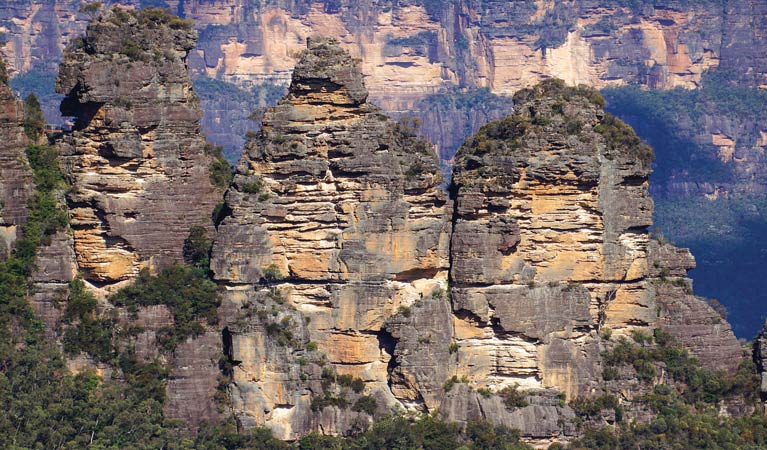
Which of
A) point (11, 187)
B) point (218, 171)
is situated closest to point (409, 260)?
point (218, 171)

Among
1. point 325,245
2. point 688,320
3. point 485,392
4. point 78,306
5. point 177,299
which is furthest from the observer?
point 688,320

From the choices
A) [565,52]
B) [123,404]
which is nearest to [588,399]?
[123,404]

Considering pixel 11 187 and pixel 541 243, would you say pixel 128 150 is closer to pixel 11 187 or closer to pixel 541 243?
pixel 11 187

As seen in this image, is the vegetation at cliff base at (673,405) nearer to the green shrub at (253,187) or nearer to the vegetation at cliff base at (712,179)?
the green shrub at (253,187)

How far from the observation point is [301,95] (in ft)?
210

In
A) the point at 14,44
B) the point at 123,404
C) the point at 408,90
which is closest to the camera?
the point at 123,404

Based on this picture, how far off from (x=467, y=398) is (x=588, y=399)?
3.35m

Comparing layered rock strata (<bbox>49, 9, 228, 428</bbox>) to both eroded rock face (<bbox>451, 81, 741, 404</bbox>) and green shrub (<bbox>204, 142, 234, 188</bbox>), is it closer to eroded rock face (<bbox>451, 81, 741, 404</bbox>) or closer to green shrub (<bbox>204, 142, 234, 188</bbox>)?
green shrub (<bbox>204, 142, 234, 188</bbox>)

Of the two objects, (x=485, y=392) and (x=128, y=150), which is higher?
(x=128, y=150)

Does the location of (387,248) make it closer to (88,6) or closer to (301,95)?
(301,95)

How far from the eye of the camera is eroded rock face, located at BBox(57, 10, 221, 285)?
6419 cm

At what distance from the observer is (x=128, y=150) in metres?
64.1

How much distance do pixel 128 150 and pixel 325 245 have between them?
19.2ft

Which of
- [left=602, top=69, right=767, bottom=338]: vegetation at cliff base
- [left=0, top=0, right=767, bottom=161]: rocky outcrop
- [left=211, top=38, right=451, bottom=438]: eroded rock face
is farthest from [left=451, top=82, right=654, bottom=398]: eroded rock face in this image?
[left=0, top=0, right=767, bottom=161]: rocky outcrop
